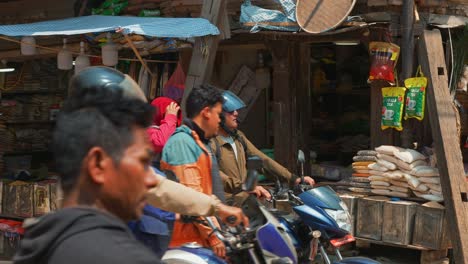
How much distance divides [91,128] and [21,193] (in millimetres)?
8692

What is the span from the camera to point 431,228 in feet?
25.7

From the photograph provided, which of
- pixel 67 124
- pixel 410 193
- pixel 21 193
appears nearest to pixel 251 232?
pixel 67 124

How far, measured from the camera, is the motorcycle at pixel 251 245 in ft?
12.8

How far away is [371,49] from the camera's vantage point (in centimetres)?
852

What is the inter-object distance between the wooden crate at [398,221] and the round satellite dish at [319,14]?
6.37ft

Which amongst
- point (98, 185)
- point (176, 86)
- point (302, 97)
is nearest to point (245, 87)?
point (302, 97)

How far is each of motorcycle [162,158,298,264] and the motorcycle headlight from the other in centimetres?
75

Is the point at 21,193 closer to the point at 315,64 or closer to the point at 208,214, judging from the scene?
the point at 315,64

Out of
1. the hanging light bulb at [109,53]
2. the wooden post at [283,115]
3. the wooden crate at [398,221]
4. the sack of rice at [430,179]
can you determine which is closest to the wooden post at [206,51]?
the hanging light bulb at [109,53]

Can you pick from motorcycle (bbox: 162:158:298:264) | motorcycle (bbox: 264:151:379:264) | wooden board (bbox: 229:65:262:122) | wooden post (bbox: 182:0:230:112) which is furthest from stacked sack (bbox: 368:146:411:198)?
motorcycle (bbox: 162:158:298:264)

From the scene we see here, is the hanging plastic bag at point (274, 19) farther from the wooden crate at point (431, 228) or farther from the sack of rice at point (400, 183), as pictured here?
the wooden crate at point (431, 228)

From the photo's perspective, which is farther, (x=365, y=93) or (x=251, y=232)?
(x=365, y=93)

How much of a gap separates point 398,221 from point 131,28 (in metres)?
3.30

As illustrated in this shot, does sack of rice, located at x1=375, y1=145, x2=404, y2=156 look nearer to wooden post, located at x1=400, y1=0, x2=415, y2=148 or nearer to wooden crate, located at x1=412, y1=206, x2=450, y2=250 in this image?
wooden crate, located at x1=412, y1=206, x2=450, y2=250
